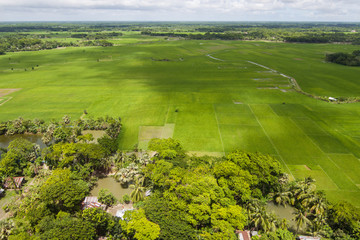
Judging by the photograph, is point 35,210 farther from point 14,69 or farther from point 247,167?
point 14,69

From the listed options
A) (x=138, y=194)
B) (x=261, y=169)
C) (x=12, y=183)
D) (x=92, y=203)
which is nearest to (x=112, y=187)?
(x=92, y=203)

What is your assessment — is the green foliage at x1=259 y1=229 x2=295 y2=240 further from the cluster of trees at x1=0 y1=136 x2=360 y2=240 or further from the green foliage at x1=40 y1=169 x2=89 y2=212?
the green foliage at x1=40 y1=169 x2=89 y2=212

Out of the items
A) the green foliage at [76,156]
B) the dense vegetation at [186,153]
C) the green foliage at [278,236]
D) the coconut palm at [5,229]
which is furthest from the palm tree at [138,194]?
the green foliage at [278,236]

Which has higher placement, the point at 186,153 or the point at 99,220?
the point at 99,220

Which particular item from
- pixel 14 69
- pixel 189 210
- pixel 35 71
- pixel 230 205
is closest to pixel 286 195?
pixel 230 205

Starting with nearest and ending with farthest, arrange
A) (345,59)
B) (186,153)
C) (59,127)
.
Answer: (186,153)
(59,127)
(345,59)

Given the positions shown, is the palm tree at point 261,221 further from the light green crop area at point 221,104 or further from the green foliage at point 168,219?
the light green crop area at point 221,104

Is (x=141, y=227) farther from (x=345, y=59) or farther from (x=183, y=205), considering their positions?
(x=345, y=59)
